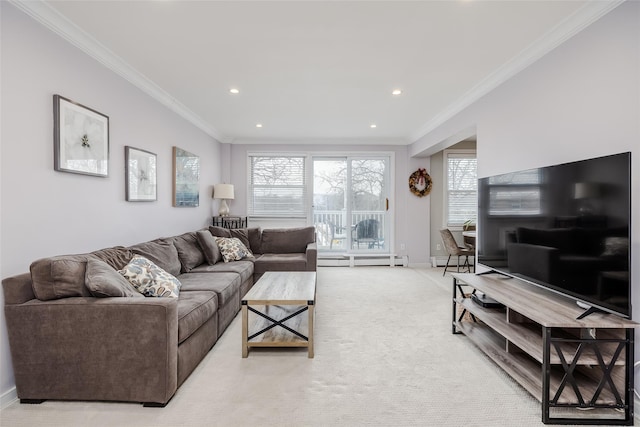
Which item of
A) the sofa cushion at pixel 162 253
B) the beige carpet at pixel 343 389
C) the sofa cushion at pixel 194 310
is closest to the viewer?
the beige carpet at pixel 343 389

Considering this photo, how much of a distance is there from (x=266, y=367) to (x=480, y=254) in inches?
87.3

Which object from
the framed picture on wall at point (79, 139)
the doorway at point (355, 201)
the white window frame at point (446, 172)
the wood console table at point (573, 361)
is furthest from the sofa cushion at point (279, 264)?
the white window frame at point (446, 172)

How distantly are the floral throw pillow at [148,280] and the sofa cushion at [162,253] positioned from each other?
482 mm

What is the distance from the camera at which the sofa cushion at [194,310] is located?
2.12 m

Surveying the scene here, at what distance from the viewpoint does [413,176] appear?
610cm

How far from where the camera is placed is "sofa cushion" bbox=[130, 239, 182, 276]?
2.99m

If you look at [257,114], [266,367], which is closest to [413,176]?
[257,114]

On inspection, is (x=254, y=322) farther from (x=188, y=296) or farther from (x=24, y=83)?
(x=24, y=83)

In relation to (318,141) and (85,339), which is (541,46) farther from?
(318,141)

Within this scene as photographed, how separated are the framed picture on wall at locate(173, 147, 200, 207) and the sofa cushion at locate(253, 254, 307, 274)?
1.33 meters

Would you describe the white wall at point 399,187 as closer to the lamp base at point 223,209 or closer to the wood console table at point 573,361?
the lamp base at point 223,209

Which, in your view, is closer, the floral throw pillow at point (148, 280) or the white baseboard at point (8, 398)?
the white baseboard at point (8, 398)

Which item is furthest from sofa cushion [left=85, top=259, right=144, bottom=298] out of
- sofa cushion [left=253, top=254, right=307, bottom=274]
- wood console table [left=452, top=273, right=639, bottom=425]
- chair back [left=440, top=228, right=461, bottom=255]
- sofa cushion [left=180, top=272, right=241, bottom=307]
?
chair back [left=440, top=228, right=461, bottom=255]

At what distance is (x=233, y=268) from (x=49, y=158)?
2.08m
